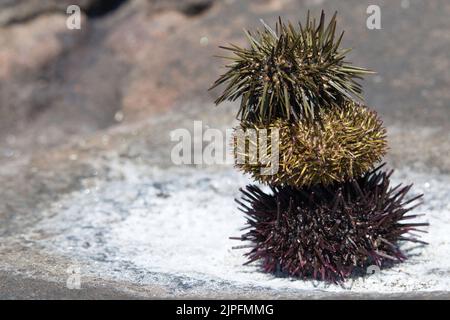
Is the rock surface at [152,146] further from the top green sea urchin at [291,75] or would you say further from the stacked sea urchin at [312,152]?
the top green sea urchin at [291,75]

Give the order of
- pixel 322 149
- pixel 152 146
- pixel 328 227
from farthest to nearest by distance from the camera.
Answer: pixel 152 146
pixel 328 227
pixel 322 149

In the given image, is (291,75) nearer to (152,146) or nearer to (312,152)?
(312,152)

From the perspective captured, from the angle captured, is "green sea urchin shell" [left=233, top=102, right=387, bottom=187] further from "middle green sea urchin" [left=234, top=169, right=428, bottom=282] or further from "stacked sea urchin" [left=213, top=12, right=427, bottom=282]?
"middle green sea urchin" [left=234, top=169, right=428, bottom=282]

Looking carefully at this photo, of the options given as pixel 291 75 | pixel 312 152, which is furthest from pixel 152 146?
pixel 312 152

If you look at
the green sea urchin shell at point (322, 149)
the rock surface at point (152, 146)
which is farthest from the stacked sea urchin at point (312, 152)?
the rock surface at point (152, 146)
